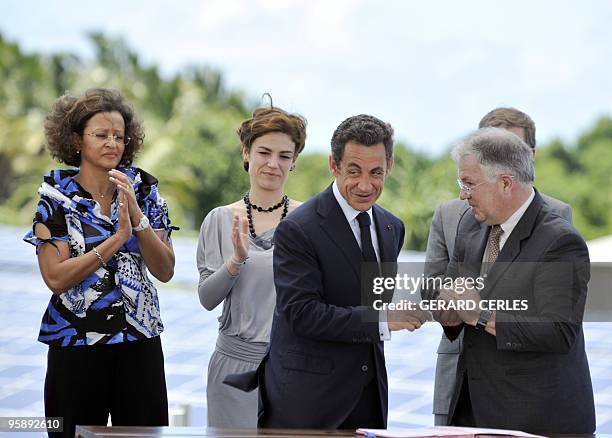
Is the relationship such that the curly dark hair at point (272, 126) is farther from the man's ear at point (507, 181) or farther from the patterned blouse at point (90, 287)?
the man's ear at point (507, 181)

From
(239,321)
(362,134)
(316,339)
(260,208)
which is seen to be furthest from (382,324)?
(260,208)

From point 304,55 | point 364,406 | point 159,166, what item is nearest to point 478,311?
point 364,406

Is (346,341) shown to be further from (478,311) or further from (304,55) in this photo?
(304,55)

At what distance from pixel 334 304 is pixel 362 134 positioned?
18.0 inches

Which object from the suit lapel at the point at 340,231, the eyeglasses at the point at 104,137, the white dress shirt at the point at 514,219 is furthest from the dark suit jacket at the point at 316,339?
the eyeglasses at the point at 104,137

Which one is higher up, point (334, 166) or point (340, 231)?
point (334, 166)

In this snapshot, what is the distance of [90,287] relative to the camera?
291 cm

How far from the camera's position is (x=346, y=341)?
2473 mm

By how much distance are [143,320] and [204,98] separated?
1865 cm

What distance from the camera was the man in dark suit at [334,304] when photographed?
8.16 ft

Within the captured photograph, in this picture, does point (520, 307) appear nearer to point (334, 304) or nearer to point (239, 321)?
point (334, 304)

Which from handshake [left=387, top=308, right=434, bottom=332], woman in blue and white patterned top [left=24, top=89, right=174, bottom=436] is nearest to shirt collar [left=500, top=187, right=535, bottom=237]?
handshake [left=387, top=308, right=434, bottom=332]

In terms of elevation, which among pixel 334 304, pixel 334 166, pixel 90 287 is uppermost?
pixel 334 166

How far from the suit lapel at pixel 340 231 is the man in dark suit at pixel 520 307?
0.25m
